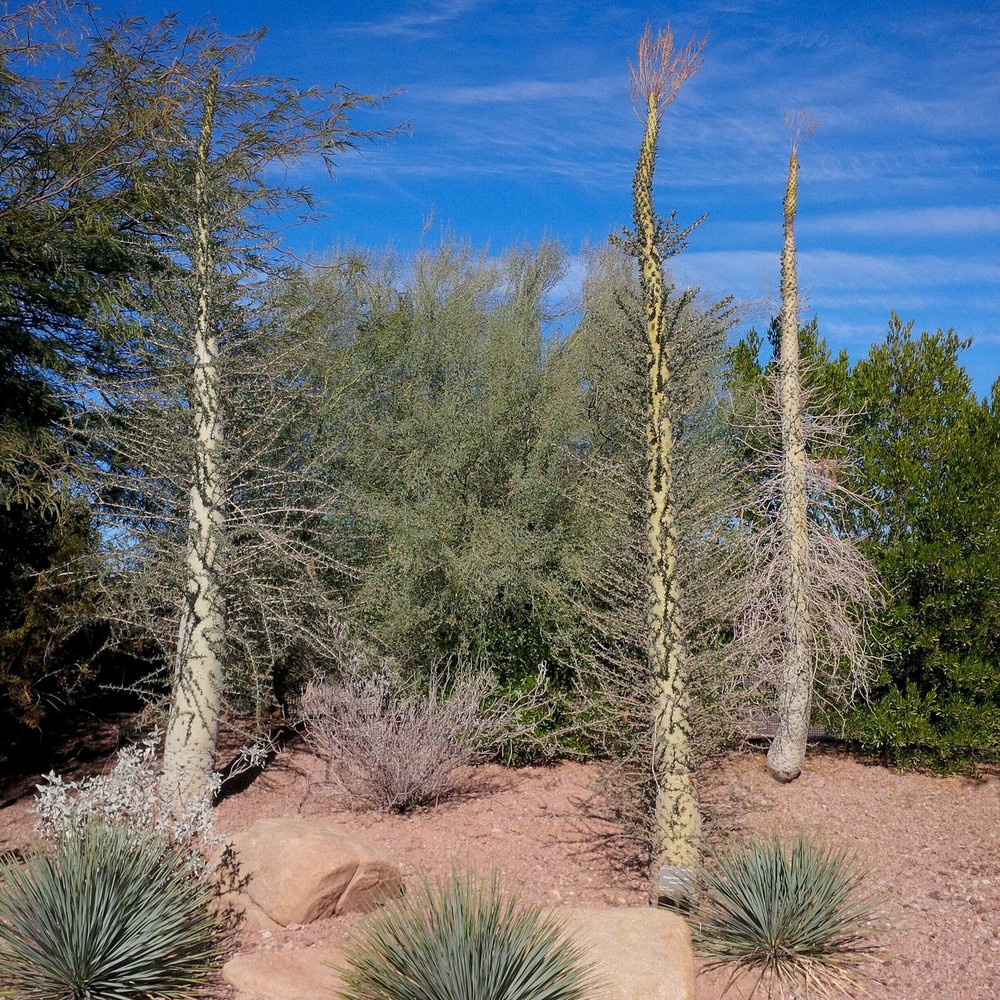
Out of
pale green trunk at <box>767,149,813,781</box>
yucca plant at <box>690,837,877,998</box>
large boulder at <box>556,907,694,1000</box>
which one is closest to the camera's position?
large boulder at <box>556,907,694,1000</box>

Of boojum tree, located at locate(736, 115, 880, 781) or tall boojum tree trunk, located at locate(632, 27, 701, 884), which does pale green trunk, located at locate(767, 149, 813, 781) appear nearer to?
boojum tree, located at locate(736, 115, 880, 781)

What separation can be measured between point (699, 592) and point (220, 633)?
3.97m

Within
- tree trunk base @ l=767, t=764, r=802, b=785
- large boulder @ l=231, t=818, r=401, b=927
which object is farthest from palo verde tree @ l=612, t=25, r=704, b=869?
tree trunk base @ l=767, t=764, r=802, b=785

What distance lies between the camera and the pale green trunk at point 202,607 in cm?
736

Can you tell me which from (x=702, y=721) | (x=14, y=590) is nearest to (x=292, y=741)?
(x=14, y=590)

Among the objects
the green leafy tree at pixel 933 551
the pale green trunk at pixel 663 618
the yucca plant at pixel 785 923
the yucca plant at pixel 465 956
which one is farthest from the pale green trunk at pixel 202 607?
the green leafy tree at pixel 933 551

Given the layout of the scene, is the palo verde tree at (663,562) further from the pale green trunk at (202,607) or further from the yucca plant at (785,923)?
the pale green trunk at (202,607)

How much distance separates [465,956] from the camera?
147 inches

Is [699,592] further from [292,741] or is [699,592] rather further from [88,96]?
[88,96]

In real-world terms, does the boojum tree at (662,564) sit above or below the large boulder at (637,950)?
above

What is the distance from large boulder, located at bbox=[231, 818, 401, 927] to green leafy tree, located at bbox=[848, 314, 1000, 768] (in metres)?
5.80

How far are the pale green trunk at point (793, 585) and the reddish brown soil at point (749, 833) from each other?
37 centimetres

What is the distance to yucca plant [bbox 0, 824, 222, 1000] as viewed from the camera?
14.0 feet

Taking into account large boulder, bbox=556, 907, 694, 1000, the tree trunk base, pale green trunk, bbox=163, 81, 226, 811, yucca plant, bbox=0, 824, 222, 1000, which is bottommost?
yucca plant, bbox=0, 824, 222, 1000
